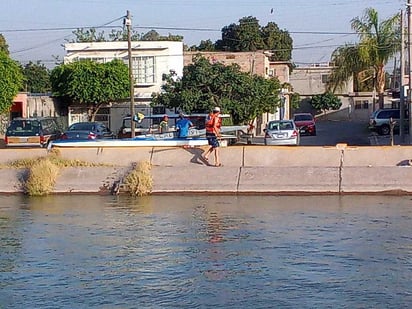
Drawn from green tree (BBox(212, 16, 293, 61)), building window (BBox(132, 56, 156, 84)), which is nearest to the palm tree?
building window (BBox(132, 56, 156, 84))

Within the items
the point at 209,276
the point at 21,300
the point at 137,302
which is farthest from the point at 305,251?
the point at 21,300

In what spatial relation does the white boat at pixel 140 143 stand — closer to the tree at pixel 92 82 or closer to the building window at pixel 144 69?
the tree at pixel 92 82

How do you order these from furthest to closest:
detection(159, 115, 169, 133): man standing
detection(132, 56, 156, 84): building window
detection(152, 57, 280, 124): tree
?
detection(132, 56, 156, 84): building window, detection(152, 57, 280, 124): tree, detection(159, 115, 169, 133): man standing

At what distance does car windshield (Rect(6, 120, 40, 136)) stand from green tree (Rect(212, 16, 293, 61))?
59.4 meters

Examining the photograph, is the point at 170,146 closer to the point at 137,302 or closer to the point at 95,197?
the point at 95,197

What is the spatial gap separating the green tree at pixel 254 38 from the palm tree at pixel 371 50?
3194 centimetres

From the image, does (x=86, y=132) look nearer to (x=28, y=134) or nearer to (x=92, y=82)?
(x=28, y=134)

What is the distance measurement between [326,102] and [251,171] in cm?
5765

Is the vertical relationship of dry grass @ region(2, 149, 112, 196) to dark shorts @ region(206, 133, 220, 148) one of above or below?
below

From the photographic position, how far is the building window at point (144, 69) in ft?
190

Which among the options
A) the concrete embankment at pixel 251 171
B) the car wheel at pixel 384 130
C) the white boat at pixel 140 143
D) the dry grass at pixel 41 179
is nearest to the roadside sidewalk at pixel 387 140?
the car wheel at pixel 384 130

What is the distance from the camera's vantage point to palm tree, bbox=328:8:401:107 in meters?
58.8

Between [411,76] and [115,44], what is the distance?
26.6 m

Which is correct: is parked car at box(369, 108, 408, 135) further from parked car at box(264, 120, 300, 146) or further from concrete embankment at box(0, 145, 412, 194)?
concrete embankment at box(0, 145, 412, 194)
